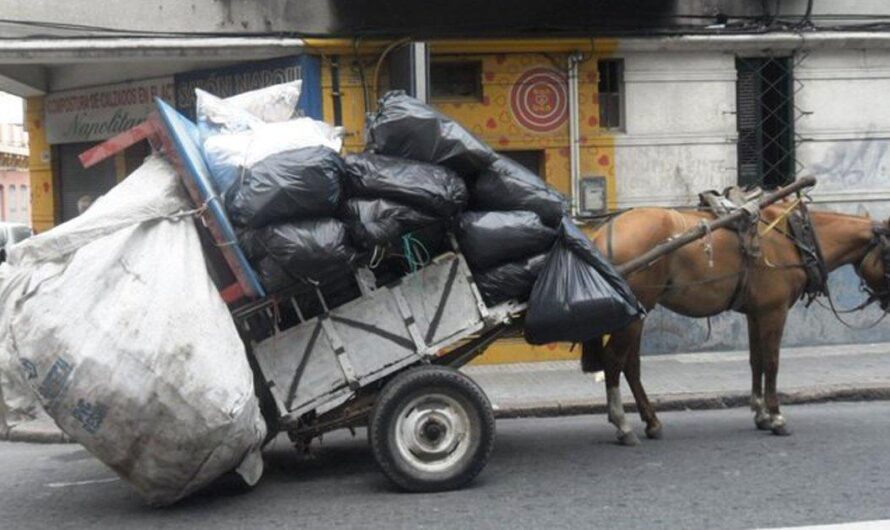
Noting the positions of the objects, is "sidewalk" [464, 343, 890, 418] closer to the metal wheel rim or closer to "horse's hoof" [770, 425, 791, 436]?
"horse's hoof" [770, 425, 791, 436]

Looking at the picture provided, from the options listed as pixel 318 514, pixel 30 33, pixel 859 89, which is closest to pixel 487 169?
pixel 318 514

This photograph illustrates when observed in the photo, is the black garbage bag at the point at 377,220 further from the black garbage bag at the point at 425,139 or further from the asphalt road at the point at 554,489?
the asphalt road at the point at 554,489

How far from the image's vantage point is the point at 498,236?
7297 mm

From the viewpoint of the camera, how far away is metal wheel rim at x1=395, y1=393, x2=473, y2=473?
7.18 m

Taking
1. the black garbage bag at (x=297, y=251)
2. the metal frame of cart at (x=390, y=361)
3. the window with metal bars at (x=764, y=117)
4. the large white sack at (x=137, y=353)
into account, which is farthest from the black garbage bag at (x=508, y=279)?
the window with metal bars at (x=764, y=117)

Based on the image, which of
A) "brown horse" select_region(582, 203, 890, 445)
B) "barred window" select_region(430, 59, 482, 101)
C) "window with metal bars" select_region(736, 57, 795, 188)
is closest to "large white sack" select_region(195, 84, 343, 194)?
"brown horse" select_region(582, 203, 890, 445)

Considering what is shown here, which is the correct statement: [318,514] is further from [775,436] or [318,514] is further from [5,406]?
[775,436]

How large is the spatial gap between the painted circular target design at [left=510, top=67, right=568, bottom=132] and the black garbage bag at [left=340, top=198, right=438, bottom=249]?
633 cm

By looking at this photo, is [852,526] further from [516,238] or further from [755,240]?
[755,240]

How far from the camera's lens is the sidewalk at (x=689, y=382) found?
10.8 metres

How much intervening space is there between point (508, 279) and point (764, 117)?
7.44 metres

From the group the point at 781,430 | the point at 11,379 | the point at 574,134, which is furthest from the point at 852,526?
the point at 574,134

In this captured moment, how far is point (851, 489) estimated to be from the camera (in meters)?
7.23

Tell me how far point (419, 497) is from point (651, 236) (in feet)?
8.90
